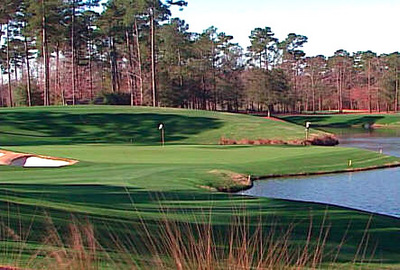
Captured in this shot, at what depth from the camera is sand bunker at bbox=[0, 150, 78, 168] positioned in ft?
80.1

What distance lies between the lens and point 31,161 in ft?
82.7

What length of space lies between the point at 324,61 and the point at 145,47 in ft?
174

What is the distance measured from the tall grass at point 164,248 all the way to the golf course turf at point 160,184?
0.22 feet

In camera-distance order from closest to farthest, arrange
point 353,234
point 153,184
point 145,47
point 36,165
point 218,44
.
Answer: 1. point 353,234
2. point 153,184
3. point 36,165
4. point 145,47
5. point 218,44

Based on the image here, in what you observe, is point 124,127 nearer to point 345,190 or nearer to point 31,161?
point 31,161

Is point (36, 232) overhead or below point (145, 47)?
below

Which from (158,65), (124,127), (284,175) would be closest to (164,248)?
(284,175)

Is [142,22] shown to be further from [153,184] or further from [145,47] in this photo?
[153,184]

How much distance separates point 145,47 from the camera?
76375 millimetres

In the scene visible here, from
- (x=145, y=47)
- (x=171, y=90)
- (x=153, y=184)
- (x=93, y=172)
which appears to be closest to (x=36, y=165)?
(x=93, y=172)

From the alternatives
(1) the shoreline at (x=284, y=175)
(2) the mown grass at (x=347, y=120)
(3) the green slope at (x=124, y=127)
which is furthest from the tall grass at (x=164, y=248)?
(2) the mown grass at (x=347, y=120)

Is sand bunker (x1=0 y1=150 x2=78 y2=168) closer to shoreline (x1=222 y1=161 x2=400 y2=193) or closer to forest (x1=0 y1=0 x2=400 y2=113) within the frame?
shoreline (x1=222 y1=161 x2=400 y2=193)

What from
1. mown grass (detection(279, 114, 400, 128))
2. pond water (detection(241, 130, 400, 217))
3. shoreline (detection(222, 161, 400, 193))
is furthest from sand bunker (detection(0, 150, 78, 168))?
mown grass (detection(279, 114, 400, 128))

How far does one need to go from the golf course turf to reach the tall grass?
0.07 metres
